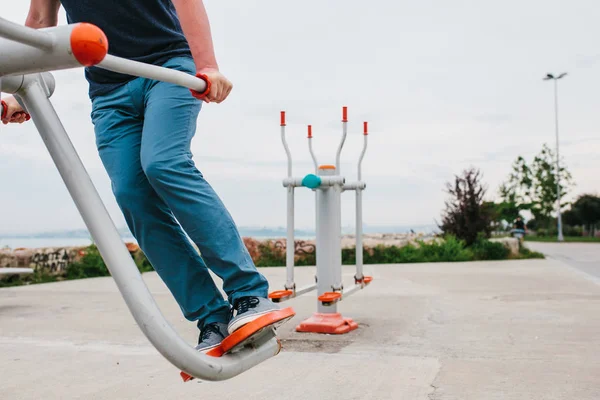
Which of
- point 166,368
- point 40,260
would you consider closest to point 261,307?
point 166,368

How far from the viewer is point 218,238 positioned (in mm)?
1607

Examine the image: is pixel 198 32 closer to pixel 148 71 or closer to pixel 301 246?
pixel 148 71

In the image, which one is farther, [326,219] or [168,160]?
[326,219]

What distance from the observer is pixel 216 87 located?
147 cm

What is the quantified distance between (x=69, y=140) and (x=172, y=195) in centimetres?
31

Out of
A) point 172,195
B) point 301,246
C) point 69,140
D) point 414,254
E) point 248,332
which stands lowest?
point 414,254

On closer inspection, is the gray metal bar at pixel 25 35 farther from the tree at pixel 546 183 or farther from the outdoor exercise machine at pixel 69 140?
the tree at pixel 546 183

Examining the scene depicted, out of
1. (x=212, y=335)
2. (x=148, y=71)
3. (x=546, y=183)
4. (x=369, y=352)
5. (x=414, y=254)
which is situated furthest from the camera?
(x=546, y=183)

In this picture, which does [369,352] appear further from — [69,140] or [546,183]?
[546,183]

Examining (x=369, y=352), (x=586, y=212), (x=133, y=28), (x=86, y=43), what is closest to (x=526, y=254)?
(x=369, y=352)

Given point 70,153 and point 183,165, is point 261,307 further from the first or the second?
point 70,153

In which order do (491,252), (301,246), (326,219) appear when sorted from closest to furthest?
(326,219), (301,246), (491,252)

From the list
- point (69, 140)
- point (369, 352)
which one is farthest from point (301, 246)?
point (69, 140)

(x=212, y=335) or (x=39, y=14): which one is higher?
(x=39, y=14)
